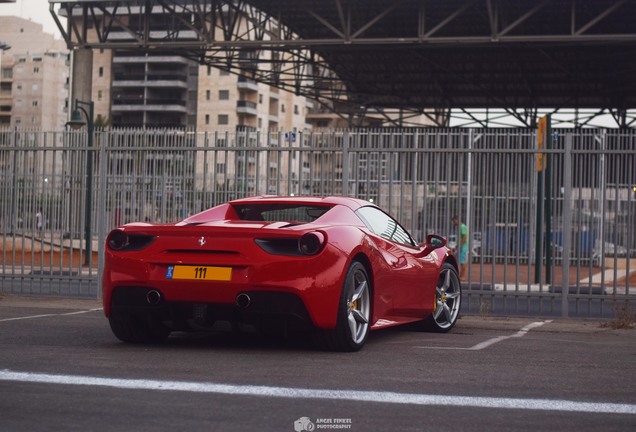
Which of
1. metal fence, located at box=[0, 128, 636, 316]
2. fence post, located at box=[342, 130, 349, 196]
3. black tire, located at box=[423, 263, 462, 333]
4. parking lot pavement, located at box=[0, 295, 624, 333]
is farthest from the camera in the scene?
fence post, located at box=[342, 130, 349, 196]

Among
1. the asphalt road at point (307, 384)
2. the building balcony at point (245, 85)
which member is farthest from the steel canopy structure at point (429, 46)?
the building balcony at point (245, 85)

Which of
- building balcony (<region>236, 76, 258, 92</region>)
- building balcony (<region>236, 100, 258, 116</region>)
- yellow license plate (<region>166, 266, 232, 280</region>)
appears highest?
building balcony (<region>236, 76, 258, 92</region>)

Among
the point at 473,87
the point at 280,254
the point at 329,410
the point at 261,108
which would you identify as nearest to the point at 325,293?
the point at 280,254

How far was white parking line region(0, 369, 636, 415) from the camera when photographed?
5688 millimetres

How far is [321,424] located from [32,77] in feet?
394

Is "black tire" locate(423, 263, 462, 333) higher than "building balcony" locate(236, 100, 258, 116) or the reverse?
the reverse

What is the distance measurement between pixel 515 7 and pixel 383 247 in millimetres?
21467

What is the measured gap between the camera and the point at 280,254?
7691mm

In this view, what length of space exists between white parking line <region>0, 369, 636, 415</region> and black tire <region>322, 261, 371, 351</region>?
1829mm

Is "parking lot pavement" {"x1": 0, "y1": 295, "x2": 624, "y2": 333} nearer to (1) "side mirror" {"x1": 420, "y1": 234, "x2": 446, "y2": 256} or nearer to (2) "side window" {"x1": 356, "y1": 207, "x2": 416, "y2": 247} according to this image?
(1) "side mirror" {"x1": 420, "y1": 234, "x2": 446, "y2": 256}

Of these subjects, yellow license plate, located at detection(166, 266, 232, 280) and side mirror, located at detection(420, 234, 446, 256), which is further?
side mirror, located at detection(420, 234, 446, 256)

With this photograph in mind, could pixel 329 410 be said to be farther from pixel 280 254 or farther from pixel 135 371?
pixel 280 254

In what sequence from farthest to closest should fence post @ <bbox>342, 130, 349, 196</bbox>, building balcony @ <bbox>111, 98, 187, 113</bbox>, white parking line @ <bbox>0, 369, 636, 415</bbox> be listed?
building balcony @ <bbox>111, 98, 187, 113</bbox> < fence post @ <bbox>342, 130, 349, 196</bbox> < white parking line @ <bbox>0, 369, 636, 415</bbox>

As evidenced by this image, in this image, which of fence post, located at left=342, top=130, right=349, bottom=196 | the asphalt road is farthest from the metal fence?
the asphalt road
